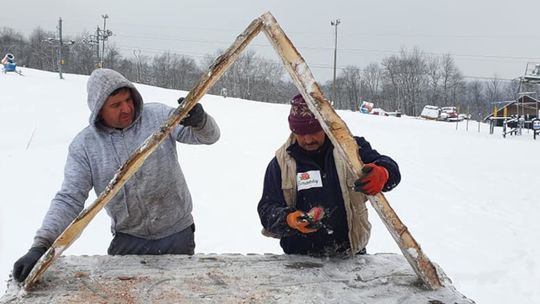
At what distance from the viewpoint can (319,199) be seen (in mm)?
2088

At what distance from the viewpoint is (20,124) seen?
1278cm

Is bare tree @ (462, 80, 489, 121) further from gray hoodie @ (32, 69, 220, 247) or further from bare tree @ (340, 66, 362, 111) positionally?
gray hoodie @ (32, 69, 220, 247)

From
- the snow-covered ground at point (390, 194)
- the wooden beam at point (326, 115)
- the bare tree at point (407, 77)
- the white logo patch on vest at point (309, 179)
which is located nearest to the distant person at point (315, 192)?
the white logo patch on vest at point (309, 179)

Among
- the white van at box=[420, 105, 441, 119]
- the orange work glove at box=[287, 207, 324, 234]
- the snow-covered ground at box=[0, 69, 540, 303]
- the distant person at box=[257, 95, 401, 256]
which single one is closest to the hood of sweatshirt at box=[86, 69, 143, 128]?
the distant person at box=[257, 95, 401, 256]

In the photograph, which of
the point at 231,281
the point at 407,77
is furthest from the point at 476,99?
the point at 231,281

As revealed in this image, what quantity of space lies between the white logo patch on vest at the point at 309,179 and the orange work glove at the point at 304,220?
0.17 metres

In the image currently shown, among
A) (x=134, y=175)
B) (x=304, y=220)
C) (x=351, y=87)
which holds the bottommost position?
(x=304, y=220)

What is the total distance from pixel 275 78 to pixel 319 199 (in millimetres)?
59858

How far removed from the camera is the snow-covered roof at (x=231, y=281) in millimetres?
1706

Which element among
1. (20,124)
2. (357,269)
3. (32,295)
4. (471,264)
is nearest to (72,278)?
(32,295)

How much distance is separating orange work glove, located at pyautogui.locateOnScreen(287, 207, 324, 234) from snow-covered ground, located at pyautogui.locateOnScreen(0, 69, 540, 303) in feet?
9.42

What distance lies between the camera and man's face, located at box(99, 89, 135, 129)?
82.7 inches

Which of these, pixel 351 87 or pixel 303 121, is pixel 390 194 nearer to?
pixel 303 121

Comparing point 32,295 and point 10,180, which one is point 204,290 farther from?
point 10,180
